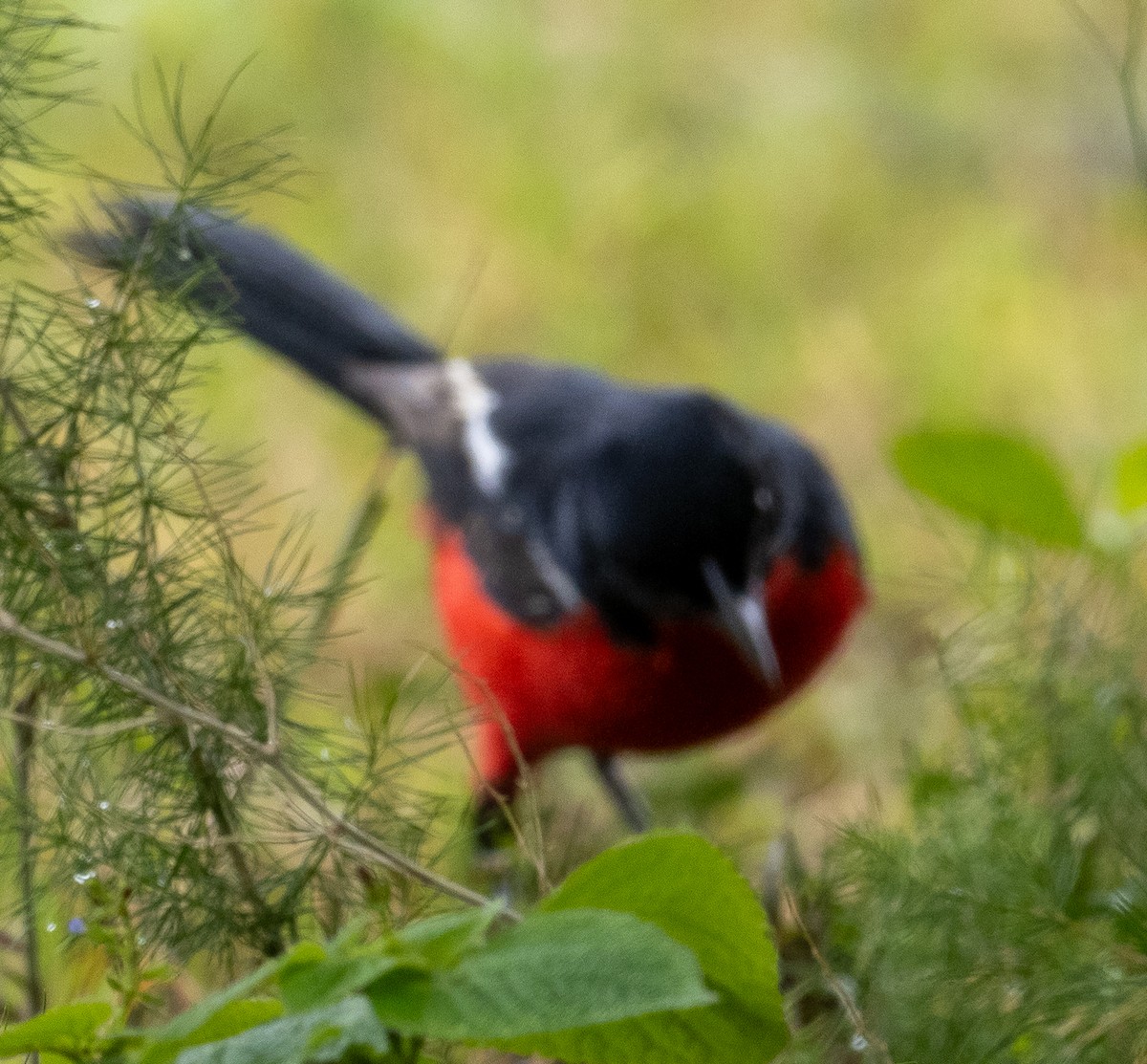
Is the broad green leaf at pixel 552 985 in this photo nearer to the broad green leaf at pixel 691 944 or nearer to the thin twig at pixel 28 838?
the broad green leaf at pixel 691 944

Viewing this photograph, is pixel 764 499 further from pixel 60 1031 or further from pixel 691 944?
pixel 60 1031

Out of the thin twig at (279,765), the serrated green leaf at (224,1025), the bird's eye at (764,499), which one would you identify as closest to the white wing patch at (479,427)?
the bird's eye at (764,499)

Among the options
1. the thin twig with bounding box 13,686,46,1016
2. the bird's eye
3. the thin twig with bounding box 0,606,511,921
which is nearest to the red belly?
the bird's eye

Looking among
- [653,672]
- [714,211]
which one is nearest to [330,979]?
[653,672]

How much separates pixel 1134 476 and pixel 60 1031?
91 cm

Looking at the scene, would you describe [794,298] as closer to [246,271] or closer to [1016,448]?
[246,271]

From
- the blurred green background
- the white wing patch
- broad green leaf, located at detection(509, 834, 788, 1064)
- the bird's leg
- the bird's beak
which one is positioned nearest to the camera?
broad green leaf, located at detection(509, 834, 788, 1064)

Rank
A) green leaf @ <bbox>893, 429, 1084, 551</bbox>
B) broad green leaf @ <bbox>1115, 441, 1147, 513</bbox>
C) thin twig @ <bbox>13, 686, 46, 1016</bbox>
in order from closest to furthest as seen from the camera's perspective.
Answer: thin twig @ <bbox>13, 686, 46, 1016</bbox> < broad green leaf @ <bbox>1115, 441, 1147, 513</bbox> < green leaf @ <bbox>893, 429, 1084, 551</bbox>

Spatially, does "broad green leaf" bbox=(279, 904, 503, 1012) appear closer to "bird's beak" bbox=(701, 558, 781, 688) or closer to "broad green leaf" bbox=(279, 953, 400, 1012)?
"broad green leaf" bbox=(279, 953, 400, 1012)

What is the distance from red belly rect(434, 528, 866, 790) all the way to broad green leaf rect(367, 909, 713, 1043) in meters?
1.50

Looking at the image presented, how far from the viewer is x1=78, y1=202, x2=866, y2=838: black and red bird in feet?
6.89

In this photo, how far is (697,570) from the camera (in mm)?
2113

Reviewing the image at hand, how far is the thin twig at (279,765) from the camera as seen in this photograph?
79cm

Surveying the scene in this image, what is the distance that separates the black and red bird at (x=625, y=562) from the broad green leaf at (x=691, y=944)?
1035 millimetres
